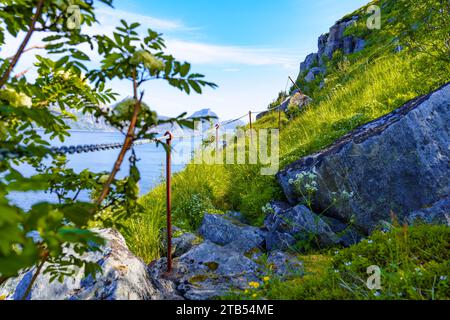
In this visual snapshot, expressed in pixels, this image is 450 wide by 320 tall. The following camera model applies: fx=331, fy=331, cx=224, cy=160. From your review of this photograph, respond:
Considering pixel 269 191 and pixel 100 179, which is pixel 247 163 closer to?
pixel 269 191

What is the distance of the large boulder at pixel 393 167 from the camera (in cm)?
475

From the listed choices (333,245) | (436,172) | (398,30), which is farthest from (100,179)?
(398,30)

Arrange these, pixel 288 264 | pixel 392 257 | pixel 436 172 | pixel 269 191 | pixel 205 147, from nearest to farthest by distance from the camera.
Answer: pixel 392 257, pixel 288 264, pixel 436 172, pixel 269 191, pixel 205 147

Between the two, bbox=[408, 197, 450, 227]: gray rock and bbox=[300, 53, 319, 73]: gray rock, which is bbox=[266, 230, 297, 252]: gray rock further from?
bbox=[300, 53, 319, 73]: gray rock

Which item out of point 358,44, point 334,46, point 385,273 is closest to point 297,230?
point 385,273

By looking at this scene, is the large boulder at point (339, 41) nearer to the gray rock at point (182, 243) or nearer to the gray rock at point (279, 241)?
the gray rock at point (279, 241)

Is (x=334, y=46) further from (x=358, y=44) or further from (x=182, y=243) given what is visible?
(x=182, y=243)

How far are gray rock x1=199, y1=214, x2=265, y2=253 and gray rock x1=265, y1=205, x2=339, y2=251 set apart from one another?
271 mm

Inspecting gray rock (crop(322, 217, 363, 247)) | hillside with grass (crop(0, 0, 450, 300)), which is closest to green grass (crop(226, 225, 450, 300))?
hillside with grass (crop(0, 0, 450, 300))

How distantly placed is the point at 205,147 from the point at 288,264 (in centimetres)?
692

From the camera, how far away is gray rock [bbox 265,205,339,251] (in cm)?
482

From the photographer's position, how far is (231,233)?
5824 mm
